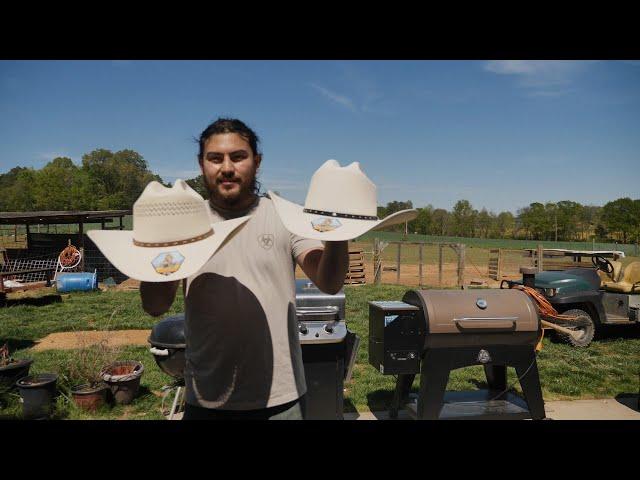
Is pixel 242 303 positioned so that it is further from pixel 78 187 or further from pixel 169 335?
pixel 78 187

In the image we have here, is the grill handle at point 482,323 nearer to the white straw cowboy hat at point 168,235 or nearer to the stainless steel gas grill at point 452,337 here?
the stainless steel gas grill at point 452,337

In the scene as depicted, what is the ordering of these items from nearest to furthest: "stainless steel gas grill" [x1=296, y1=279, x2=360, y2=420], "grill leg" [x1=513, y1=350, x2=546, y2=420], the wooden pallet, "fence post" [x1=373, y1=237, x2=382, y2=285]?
"stainless steel gas grill" [x1=296, y1=279, x2=360, y2=420]
"grill leg" [x1=513, y1=350, x2=546, y2=420]
"fence post" [x1=373, y1=237, x2=382, y2=285]
the wooden pallet

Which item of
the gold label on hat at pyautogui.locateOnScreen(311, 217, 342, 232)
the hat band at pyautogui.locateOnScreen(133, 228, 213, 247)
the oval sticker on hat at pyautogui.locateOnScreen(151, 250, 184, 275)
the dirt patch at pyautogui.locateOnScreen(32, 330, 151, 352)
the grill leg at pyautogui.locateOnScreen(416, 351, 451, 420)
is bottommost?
the dirt patch at pyautogui.locateOnScreen(32, 330, 151, 352)

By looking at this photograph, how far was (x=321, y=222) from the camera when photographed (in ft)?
5.52

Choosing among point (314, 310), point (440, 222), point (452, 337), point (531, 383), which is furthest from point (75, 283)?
point (440, 222)

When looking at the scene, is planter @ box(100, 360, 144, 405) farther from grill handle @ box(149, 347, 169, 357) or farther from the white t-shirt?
the white t-shirt

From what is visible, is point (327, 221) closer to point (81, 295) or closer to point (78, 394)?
point (78, 394)

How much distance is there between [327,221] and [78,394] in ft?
14.5

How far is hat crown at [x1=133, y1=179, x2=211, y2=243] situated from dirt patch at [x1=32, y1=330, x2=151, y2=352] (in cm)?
657

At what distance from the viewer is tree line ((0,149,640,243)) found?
184ft


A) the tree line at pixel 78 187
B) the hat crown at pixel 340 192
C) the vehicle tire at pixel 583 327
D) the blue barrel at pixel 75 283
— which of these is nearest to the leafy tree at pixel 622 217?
the tree line at pixel 78 187

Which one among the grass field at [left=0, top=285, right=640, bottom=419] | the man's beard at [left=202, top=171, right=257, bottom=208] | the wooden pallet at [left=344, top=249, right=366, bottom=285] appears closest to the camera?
the man's beard at [left=202, top=171, right=257, bottom=208]

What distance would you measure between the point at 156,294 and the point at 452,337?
9.37 ft

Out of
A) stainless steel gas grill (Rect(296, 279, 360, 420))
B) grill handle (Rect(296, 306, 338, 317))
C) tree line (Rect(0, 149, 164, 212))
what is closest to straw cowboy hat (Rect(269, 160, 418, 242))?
stainless steel gas grill (Rect(296, 279, 360, 420))
